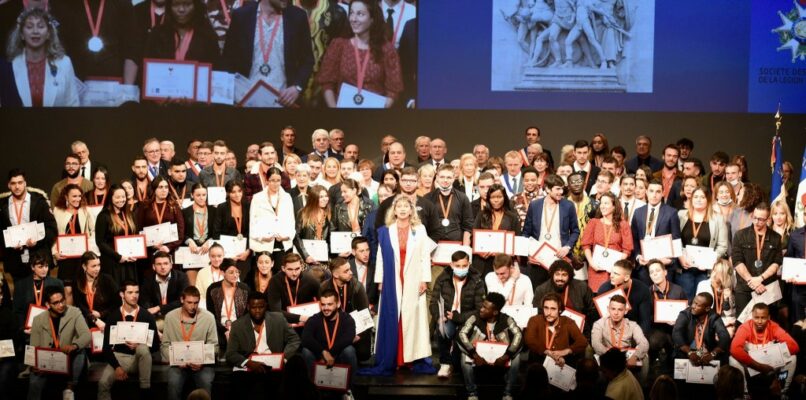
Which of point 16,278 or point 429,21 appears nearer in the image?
point 16,278

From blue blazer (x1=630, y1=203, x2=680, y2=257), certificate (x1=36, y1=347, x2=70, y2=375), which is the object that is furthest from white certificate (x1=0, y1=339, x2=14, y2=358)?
blue blazer (x1=630, y1=203, x2=680, y2=257)

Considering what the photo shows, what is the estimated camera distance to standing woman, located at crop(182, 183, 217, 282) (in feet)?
29.5

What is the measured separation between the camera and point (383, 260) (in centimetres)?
823

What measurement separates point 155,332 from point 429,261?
85.0 inches

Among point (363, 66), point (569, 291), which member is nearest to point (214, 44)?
point (363, 66)

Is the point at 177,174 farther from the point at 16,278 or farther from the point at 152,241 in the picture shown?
the point at 16,278

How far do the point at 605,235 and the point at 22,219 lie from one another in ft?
15.9

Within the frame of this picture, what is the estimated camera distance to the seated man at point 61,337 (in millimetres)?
7887

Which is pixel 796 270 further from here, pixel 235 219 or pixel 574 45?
pixel 235 219

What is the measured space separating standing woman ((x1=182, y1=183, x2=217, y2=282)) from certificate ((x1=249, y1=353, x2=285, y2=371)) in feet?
4.61

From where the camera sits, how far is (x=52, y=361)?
782cm

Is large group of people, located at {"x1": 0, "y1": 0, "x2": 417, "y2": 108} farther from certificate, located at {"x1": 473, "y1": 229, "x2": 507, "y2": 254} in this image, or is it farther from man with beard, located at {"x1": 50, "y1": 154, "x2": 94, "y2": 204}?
certificate, located at {"x1": 473, "y1": 229, "x2": 507, "y2": 254}

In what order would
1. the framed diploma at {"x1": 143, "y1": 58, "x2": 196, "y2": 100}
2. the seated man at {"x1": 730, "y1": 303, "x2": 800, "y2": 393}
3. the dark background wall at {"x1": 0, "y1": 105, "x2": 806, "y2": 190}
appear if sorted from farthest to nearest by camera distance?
the dark background wall at {"x1": 0, "y1": 105, "x2": 806, "y2": 190} < the framed diploma at {"x1": 143, "y1": 58, "x2": 196, "y2": 100} < the seated man at {"x1": 730, "y1": 303, "x2": 800, "y2": 393}

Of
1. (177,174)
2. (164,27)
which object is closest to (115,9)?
(164,27)
